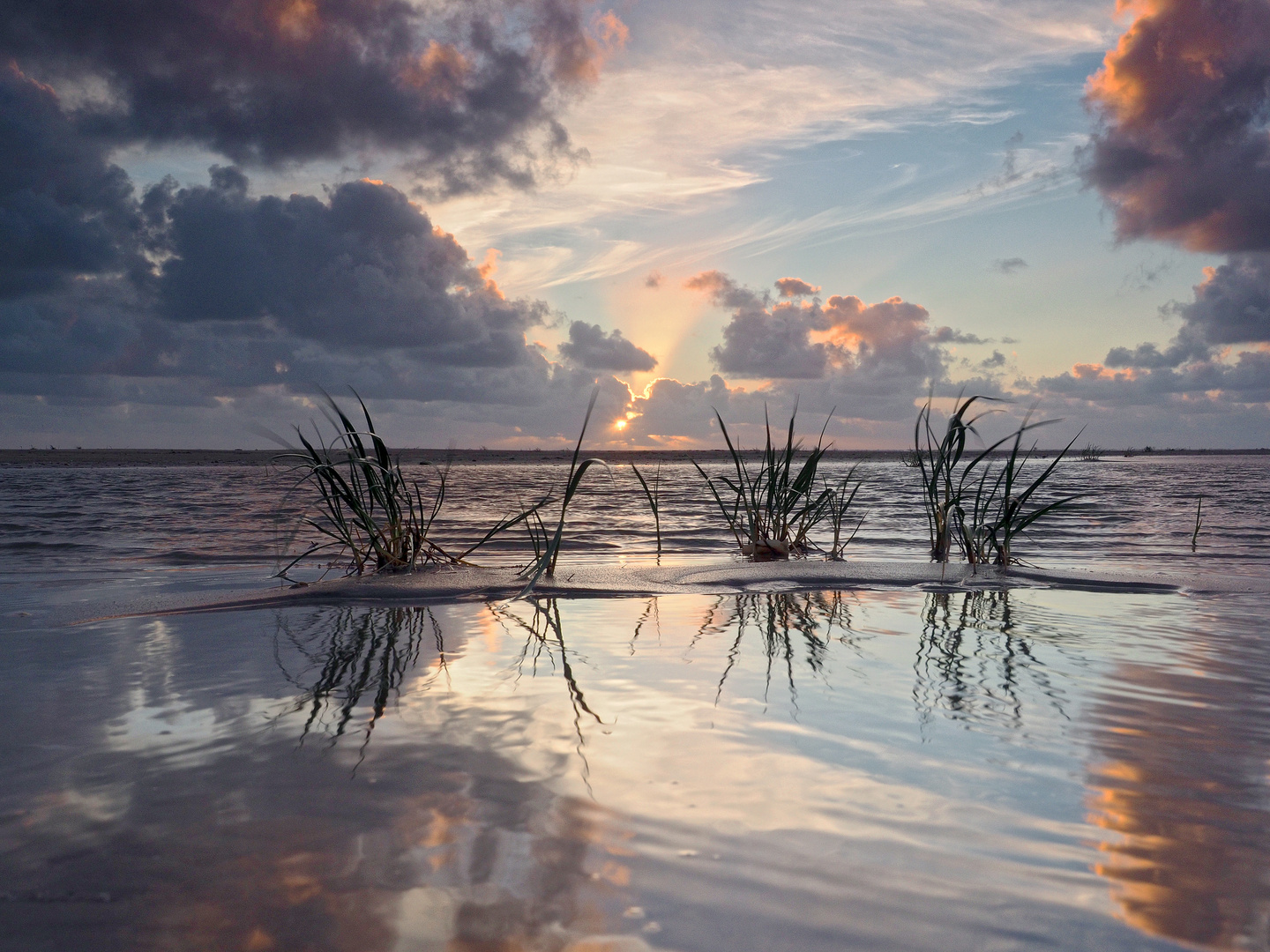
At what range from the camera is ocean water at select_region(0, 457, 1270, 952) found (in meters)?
1.22

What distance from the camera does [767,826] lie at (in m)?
1.50

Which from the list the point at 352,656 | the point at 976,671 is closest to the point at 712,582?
the point at 976,671

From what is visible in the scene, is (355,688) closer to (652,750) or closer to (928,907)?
(652,750)

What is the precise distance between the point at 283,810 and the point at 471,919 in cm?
58

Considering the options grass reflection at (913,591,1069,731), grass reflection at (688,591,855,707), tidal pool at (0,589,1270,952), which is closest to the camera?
tidal pool at (0,589,1270,952)

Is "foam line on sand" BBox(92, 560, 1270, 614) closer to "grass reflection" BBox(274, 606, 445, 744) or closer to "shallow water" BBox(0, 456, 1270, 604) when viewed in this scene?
"grass reflection" BBox(274, 606, 445, 744)

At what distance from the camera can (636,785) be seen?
66.4 inches

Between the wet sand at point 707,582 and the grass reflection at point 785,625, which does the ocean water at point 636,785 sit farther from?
the wet sand at point 707,582

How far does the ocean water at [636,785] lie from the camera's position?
1.22m

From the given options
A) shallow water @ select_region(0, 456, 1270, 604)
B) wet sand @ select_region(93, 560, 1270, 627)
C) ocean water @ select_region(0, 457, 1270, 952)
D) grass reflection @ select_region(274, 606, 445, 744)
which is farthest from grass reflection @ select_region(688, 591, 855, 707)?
shallow water @ select_region(0, 456, 1270, 604)

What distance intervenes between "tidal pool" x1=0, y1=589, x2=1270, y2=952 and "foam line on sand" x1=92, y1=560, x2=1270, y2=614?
4.51 feet

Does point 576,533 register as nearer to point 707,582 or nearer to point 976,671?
point 707,582

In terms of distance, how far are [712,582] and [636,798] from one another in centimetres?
329

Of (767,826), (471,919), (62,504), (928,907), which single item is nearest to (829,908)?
(928,907)
